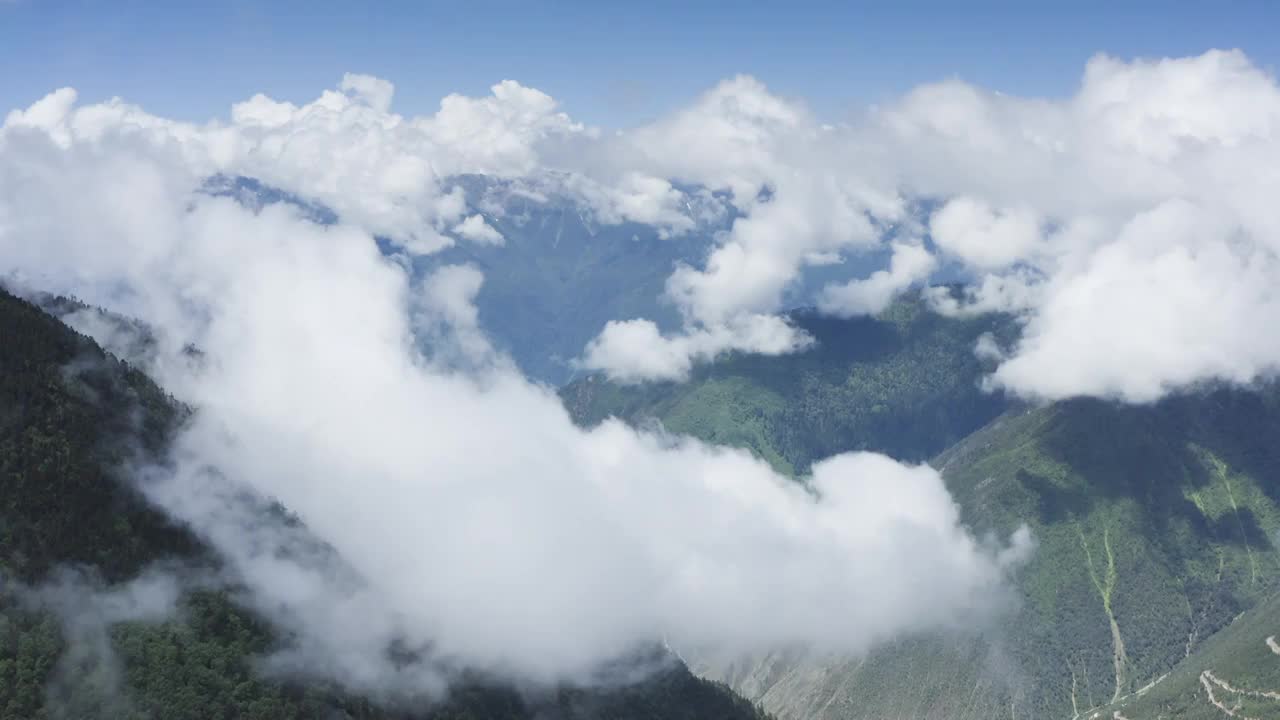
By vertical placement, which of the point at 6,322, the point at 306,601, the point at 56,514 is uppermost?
the point at 6,322

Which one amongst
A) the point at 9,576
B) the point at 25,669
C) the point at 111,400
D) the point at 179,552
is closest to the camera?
the point at 25,669

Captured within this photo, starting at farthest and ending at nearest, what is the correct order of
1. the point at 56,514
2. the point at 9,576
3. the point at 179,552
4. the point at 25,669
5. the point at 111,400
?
1. the point at 111,400
2. the point at 179,552
3. the point at 56,514
4. the point at 9,576
5. the point at 25,669

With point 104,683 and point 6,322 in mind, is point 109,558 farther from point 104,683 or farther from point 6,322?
point 6,322

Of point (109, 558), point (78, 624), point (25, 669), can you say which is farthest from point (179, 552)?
point (25, 669)

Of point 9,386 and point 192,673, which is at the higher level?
point 9,386

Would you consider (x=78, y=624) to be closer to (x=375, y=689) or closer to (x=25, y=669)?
(x=25, y=669)

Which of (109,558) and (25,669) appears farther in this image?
(109,558)
